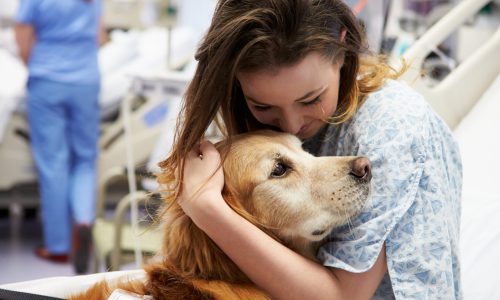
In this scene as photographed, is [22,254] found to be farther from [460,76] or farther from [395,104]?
[395,104]

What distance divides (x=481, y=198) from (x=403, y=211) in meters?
0.96

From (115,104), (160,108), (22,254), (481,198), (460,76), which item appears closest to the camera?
(481,198)

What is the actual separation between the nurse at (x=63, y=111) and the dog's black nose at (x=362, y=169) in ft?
10.3

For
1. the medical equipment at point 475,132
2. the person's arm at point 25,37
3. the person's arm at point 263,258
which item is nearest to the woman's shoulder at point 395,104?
the person's arm at point 263,258

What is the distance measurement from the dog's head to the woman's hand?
0.05 metres

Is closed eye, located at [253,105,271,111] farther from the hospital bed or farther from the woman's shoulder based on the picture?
the hospital bed

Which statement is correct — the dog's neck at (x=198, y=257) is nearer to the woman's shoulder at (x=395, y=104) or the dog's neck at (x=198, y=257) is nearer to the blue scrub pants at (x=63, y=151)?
the woman's shoulder at (x=395, y=104)

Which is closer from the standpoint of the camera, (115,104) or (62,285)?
(62,285)

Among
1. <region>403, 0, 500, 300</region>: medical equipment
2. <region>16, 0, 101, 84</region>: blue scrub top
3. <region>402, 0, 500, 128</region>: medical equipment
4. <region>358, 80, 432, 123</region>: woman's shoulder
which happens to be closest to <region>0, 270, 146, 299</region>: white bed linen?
<region>358, 80, 432, 123</region>: woman's shoulder

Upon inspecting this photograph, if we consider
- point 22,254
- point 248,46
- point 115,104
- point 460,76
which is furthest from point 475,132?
point 22,254

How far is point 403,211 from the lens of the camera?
4.29ft

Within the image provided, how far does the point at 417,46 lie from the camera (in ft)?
7.37

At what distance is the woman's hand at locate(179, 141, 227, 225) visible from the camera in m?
1.30

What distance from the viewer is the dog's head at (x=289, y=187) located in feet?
4.55
